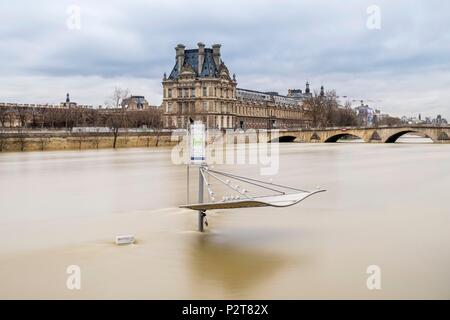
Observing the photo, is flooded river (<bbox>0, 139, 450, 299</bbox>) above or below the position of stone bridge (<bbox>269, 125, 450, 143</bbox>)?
below

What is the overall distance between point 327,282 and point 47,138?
150 ft

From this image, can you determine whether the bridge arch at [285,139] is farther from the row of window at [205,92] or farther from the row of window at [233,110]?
the row of window at [205,92]

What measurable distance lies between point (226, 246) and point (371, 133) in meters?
65.2

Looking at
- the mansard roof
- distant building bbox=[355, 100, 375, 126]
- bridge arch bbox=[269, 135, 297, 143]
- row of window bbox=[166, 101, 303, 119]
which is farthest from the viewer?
distant building bbox=[355, 100, 375, 126]

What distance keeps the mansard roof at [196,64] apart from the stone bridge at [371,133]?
20.5 m

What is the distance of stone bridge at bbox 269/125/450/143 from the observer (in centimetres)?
6588

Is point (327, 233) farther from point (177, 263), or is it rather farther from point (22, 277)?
point (22, 277)

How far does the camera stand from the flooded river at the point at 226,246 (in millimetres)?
7645

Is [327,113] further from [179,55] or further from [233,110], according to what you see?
[179,55]

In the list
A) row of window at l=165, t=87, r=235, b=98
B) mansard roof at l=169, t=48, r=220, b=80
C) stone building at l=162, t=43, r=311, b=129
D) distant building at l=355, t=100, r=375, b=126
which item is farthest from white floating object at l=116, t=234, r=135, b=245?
distant building at l=355, t=100, r=375, b=126

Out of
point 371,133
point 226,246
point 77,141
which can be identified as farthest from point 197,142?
point 371,133

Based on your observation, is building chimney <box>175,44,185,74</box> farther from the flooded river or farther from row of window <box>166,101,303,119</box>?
the flooded river

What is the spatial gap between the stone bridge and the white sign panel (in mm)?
58287

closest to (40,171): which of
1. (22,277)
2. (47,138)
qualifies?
(22,277)
